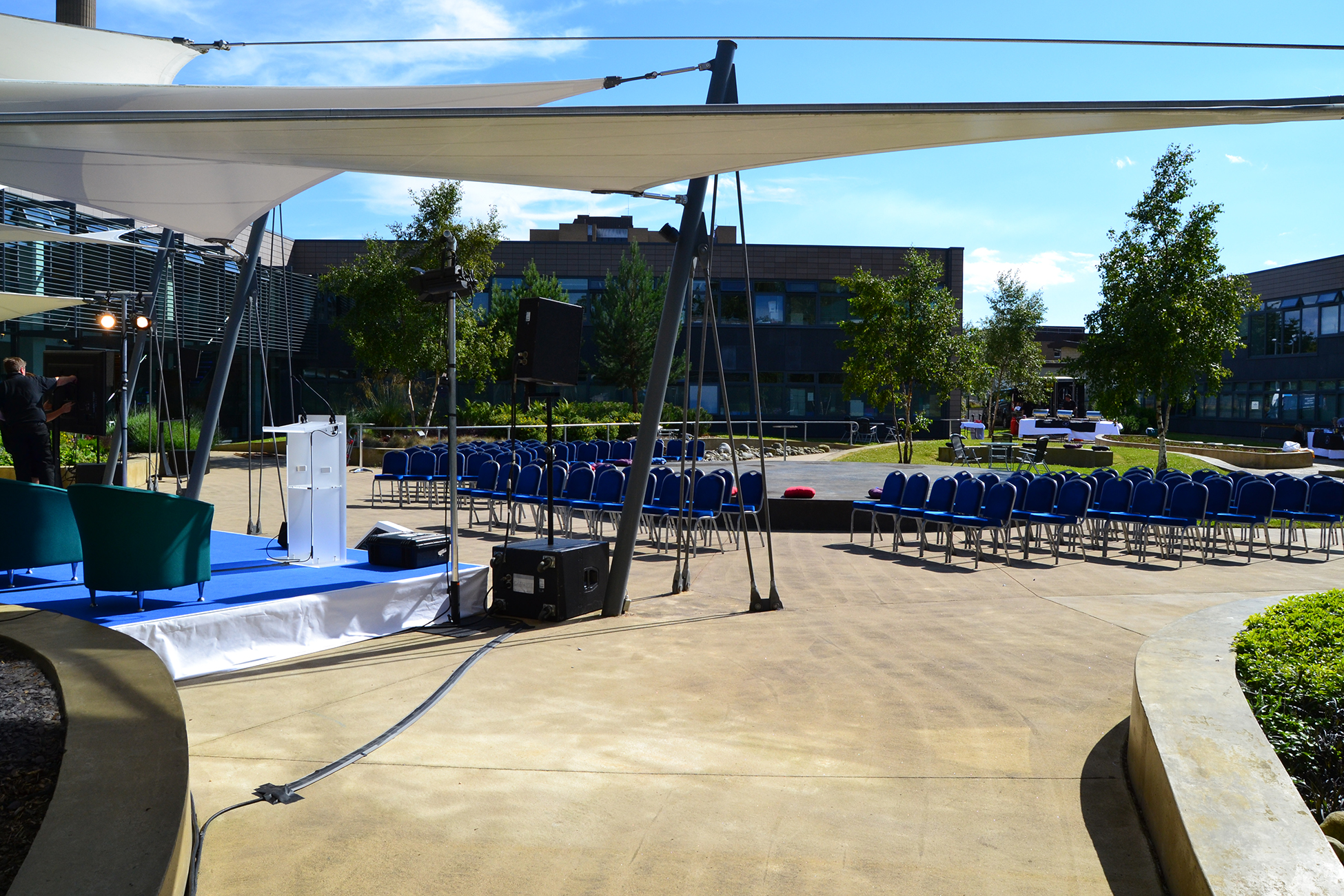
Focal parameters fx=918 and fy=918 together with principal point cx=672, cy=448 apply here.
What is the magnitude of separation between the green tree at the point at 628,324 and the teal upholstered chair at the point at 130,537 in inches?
975

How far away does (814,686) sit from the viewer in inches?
185

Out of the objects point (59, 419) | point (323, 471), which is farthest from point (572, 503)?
point (59, 419)

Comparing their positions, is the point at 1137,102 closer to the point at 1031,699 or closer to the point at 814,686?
the point at 1031,699

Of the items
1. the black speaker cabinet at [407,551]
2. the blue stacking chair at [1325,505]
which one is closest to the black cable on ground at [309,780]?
the black speaker cabinet at [407,551]

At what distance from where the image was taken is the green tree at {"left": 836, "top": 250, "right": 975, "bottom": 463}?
913 inches

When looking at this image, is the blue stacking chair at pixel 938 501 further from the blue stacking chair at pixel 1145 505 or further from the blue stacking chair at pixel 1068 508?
the blue stacking chair at pixel 1145 505

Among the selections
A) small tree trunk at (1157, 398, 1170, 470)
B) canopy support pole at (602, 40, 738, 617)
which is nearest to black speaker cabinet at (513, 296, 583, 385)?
canopy support pole at (602, 40, 738, 617)

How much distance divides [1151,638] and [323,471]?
18.4 feet

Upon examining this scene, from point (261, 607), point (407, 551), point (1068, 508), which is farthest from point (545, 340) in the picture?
point (1068, 508)

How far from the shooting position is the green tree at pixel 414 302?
70.1 ft

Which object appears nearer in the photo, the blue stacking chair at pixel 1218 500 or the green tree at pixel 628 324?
the blue stacking chair at pixel 1218 500

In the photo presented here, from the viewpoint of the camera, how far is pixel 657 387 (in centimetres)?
686

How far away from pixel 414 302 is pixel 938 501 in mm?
14719

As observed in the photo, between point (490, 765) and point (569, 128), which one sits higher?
point (569, 128)
